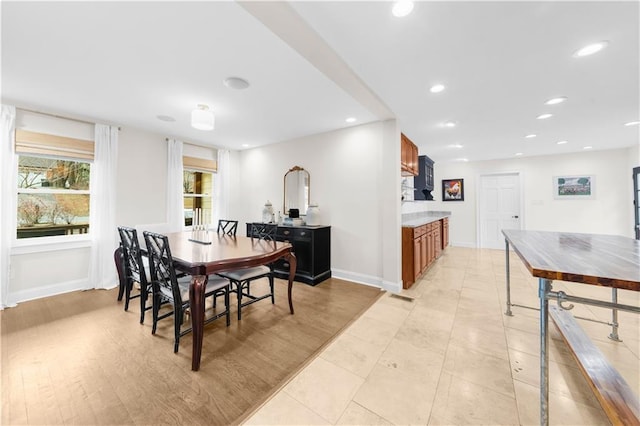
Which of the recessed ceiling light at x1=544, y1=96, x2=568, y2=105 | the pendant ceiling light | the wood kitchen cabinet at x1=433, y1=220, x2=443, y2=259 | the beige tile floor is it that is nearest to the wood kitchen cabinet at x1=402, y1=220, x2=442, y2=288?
the beige tile floor

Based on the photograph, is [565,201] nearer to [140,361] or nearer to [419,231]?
[419,231]

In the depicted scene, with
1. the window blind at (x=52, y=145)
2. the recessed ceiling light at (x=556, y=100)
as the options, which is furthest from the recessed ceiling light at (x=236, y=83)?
the recessed ceiling light at (x=556, y=100)

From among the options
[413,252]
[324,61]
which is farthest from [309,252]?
[324,61]

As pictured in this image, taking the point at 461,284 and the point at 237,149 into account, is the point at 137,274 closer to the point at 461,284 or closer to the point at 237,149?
the point at 237,149

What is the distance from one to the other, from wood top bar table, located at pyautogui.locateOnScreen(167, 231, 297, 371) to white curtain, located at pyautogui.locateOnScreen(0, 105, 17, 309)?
82.0 inches

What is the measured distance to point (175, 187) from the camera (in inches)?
168

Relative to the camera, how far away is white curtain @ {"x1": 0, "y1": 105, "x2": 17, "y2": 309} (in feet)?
9.20

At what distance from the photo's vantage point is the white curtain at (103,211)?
345 centimetres

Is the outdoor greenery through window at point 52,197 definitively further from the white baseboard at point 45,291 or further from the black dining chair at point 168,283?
the black dining chair at point 168,283

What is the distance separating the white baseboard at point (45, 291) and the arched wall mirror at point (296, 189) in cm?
320

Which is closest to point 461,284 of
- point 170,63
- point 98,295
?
point 170,63

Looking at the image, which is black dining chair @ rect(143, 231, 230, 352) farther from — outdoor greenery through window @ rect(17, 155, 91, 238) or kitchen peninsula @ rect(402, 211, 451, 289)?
outdoor greenery through window @ rect(17, 155, 91, 238)

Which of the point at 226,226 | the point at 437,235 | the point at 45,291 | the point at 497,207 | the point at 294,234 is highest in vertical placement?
the point at 497,207

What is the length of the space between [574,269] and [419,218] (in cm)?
402
